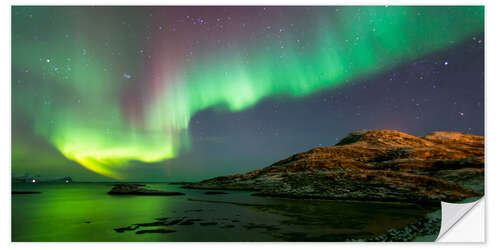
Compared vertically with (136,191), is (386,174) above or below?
above

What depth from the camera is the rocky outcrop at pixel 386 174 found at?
32.5ft

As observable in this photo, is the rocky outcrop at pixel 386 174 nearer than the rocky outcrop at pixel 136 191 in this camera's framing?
Yes

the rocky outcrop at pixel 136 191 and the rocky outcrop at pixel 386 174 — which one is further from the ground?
the rocky outcrop at pixel 386 174

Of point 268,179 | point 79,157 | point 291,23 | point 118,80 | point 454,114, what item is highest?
Result: point 291,23

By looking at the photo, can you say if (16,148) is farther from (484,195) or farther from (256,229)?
(484,195)

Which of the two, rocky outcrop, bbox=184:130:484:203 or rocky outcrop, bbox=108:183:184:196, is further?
rocky outcrop, bbox=108:183:184:196

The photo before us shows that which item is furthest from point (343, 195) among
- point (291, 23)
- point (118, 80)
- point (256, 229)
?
point (118, 80)

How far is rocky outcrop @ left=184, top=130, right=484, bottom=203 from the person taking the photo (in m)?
9.91

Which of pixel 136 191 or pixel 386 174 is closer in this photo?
pixel 386 174

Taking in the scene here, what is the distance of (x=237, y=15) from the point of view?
385 inches

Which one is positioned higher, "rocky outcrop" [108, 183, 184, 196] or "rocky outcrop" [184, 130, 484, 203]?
"rocky outcrop" [184, 130, 484, 203]

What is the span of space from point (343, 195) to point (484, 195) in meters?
7.27

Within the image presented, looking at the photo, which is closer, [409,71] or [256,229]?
[256,229]

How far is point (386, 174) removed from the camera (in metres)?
16.2
